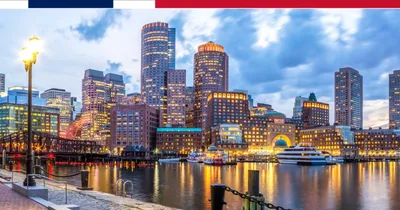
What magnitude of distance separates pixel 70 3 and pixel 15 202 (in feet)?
22.7

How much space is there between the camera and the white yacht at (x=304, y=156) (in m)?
122

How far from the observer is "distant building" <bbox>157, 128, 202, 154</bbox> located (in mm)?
183000

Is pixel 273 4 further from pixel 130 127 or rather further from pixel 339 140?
pixel 339 140

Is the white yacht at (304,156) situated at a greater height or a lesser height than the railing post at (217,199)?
lesser

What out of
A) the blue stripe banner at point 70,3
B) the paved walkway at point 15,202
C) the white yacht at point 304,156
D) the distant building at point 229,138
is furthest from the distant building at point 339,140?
the blue stripe banner at point 70,3

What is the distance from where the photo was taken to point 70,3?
14.8m

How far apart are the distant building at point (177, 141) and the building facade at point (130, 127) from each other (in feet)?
16.8

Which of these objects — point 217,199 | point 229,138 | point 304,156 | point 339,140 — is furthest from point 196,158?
point 217,199

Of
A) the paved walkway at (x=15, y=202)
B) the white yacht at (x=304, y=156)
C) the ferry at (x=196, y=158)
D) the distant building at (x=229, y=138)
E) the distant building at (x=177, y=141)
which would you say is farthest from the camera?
the distant building at (x=177, y=141)

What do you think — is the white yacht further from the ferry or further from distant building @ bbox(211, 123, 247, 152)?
distant building @ bbox(211, 123, 247, 152)

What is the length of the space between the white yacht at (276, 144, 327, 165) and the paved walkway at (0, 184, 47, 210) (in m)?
112

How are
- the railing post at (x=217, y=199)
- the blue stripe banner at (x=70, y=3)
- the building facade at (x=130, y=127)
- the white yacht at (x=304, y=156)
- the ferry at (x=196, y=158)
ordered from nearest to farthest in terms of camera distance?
the railing post at (x=217, y=199), the blue stripe banner at (x=70, y=3), the white yacht at (x=304, y=156), the ferry at (x=196, y=158), the building facade at (x=130, y=127)

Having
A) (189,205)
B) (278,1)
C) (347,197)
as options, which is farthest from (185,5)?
(347,197)

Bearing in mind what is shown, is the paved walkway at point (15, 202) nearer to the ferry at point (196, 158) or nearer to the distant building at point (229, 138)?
the ferry at point (196, 158)
